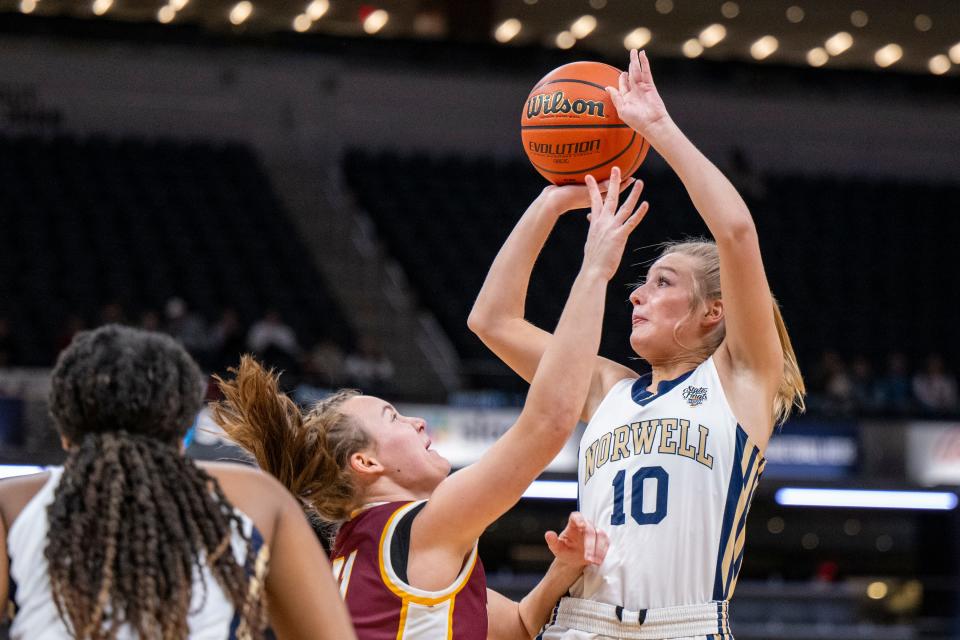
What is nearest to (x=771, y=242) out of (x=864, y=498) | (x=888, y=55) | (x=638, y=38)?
(x=638, y=38)

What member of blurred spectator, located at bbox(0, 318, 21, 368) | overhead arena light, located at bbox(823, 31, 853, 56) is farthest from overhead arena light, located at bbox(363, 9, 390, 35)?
blurred spectator, located at bbox(0, 318, 21, 368)

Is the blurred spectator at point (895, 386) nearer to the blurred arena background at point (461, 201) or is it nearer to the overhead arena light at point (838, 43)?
the blurred arena background at point (461, 201)

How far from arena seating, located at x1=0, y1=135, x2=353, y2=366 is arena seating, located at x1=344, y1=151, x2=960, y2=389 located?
1.34 meters

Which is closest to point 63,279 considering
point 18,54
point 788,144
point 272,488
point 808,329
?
point 18,54

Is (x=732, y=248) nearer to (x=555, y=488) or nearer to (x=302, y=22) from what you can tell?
(x=555, y=488)

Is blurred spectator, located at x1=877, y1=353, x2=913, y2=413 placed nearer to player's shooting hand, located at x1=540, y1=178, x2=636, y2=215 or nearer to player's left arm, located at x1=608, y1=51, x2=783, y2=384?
player's shooting hand, located at x1=540, y1=178, x2=636, y2=215

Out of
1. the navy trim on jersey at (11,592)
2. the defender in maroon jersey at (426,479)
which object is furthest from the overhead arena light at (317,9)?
the navy trim on jersey at (11,592)

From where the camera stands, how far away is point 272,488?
2.08 metres

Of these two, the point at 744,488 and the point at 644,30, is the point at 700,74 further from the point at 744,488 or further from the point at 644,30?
the point at 744,488

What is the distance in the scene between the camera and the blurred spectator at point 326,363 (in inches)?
422

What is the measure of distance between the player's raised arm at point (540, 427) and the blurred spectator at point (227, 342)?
8.69 metres

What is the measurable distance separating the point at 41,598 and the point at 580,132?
5.89ft

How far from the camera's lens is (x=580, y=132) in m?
3.22

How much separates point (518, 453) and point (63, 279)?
10.8 m
